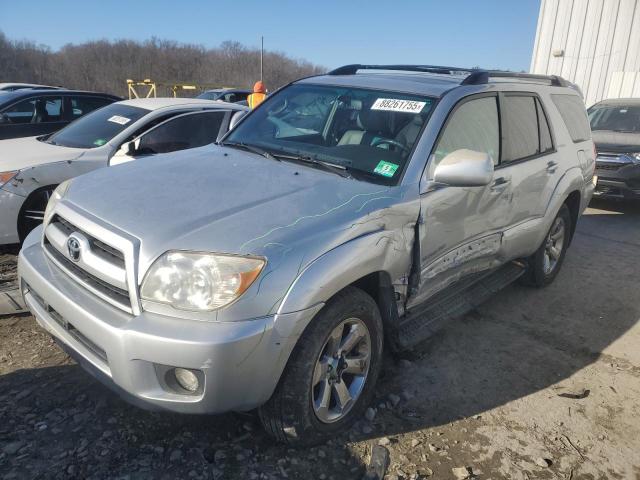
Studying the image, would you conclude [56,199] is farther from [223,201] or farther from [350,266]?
[350,266]

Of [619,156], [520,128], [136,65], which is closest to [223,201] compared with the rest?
[520,128]

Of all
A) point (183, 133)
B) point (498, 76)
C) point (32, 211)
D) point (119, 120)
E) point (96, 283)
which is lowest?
point (32, 211)

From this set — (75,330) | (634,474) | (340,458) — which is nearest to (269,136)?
(75,330)

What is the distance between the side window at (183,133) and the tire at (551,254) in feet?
11.8

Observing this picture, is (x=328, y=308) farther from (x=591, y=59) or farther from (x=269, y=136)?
(x=591, y=59)

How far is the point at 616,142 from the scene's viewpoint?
8328 mm

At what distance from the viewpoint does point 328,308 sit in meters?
2.29

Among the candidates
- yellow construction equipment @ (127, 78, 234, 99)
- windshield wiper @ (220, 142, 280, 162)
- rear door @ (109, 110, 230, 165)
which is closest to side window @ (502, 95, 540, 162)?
windshield wiper @ (220, 142, 280, 162)

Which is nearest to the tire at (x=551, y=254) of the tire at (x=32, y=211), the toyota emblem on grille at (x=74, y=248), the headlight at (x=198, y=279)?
the headlight at (x=198, y=279)

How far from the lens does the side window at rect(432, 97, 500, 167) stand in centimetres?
301

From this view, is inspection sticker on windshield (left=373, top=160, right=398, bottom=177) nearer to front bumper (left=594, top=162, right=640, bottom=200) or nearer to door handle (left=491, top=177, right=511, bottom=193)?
door handle (left=491, top=177, right=511, bottom=193)

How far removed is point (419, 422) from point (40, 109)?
6.83 metres

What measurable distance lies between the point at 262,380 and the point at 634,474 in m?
1.96

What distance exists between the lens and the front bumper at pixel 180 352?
6.33ft
